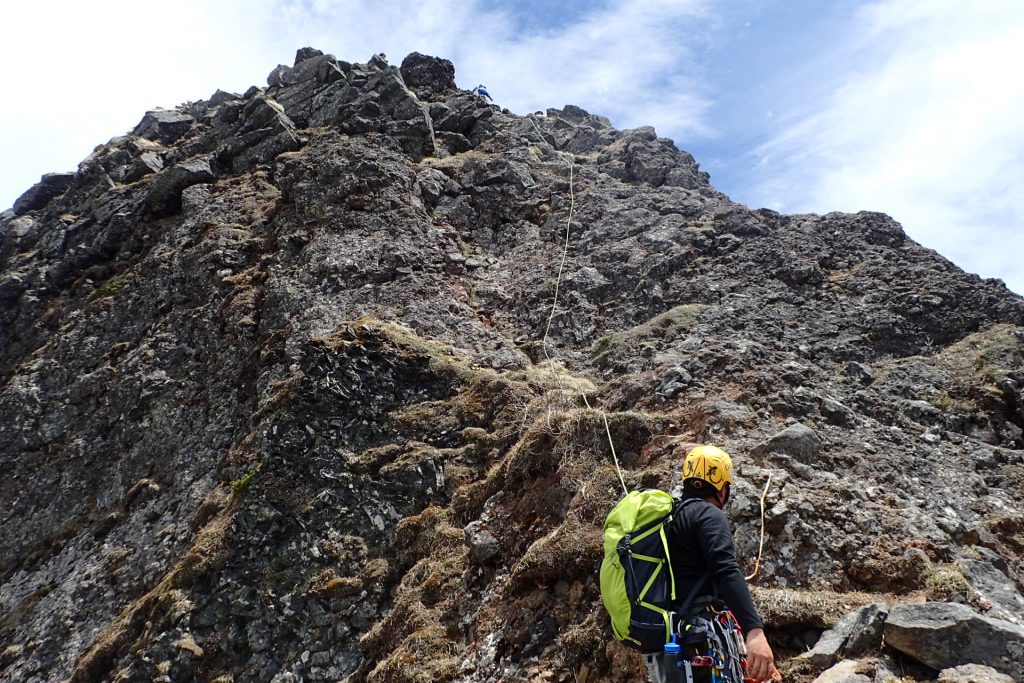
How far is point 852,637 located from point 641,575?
2.44 metres

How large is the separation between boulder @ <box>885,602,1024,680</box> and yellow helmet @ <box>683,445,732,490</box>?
2119 mm

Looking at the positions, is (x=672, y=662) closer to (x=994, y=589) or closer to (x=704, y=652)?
(x=704, y=652)

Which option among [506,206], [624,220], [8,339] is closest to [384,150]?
[506,206]

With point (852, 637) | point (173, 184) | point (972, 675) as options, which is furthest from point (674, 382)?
point (173, 184)

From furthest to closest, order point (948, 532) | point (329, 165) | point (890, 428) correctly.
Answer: point (329, 165) → point (890, 428) → point (948, 532)

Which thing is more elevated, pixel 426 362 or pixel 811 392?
pixel 426 362

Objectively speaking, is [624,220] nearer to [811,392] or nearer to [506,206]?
[506,206]

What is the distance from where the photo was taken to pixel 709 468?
16.4 feet

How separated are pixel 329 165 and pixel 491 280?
753cm

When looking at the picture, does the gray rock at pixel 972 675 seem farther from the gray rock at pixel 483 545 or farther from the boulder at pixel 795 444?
the gray rock at pixel 483 545

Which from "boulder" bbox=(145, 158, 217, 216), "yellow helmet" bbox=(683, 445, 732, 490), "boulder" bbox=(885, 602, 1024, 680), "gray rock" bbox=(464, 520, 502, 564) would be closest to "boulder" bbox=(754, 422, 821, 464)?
"boulder" bbox=(885, 602, 1024, 680)

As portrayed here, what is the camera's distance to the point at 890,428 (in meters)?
9.48

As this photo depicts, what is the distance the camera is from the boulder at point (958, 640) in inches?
201

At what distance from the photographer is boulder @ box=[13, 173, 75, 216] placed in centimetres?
2695
